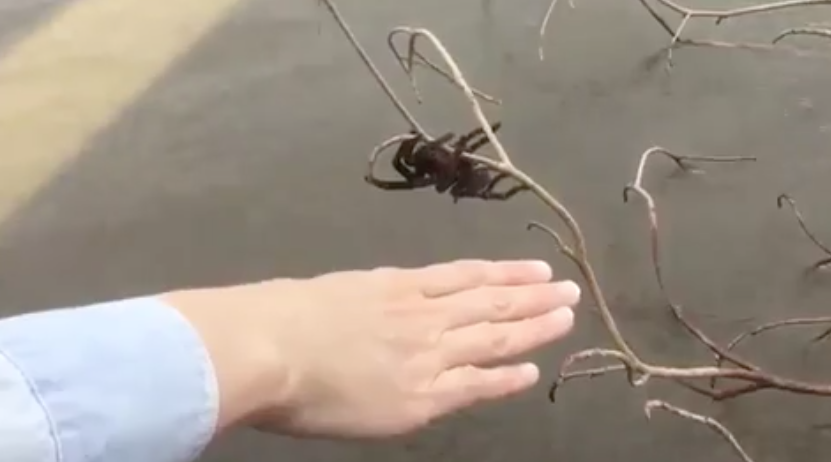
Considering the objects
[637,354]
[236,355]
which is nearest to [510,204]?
[637,354]

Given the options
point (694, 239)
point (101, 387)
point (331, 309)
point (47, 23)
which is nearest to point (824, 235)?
point (694, 239)

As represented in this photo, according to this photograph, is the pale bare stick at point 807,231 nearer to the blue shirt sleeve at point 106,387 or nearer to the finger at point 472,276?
the finger at point 472,276

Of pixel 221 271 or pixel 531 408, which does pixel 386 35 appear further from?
pixel 531 408

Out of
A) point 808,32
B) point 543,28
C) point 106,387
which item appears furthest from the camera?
point 543,28

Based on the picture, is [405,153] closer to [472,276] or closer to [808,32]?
[472,276]

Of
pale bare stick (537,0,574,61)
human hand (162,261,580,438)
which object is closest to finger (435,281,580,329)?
human hand (162,261,580,438)

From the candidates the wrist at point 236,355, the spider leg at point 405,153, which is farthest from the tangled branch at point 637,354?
the wrist at point 236,355
